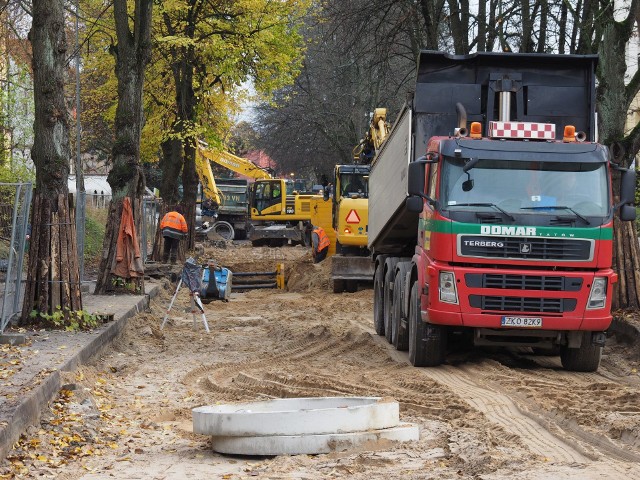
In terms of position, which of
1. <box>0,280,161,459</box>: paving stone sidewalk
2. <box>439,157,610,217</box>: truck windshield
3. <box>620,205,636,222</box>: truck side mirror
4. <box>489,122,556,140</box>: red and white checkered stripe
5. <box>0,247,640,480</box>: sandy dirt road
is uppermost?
<box>489,122,556,140</box>: red and white checkered stripe

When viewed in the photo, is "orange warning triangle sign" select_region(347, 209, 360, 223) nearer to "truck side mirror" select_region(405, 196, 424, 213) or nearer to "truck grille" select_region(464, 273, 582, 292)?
"truck side mirror" select_region(405, 196, 424, 213)

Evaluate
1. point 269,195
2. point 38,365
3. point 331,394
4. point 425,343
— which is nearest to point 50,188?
point 38,365

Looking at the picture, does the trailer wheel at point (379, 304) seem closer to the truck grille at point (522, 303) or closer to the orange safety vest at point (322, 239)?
the truck grille at point (522, 303)

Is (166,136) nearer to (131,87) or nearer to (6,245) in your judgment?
(131,87)

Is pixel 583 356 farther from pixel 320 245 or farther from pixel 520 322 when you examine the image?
pixel 320 245

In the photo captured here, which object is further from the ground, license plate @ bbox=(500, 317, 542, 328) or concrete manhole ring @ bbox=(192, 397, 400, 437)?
license plate @ bbox=(500, 317, 542, 328)

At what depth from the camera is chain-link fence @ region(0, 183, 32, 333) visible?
1432 cm

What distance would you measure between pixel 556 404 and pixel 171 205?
2585cm

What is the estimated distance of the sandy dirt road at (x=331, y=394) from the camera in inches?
324

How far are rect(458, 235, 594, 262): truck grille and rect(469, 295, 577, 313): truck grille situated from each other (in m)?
0.48

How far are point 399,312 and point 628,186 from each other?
377cm

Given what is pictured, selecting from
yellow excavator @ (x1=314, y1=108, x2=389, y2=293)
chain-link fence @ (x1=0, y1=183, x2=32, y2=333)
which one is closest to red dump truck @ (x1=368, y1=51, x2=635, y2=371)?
chain-link fence @ (x1=0, y1=183, x2=32, y2=333)

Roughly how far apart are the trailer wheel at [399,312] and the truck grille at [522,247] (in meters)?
2.49

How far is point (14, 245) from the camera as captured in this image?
1479 cm
